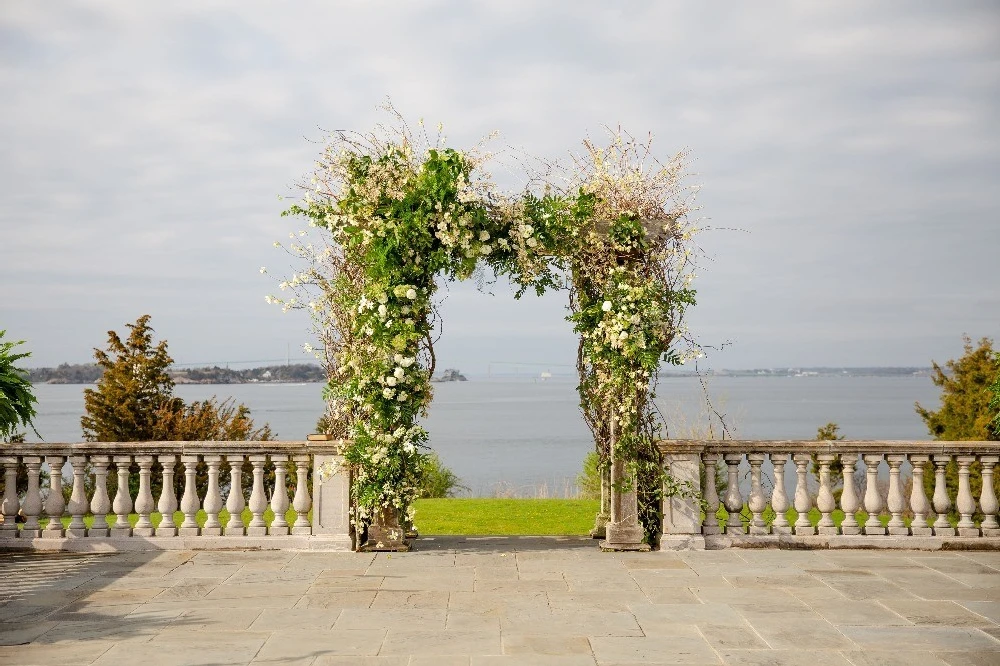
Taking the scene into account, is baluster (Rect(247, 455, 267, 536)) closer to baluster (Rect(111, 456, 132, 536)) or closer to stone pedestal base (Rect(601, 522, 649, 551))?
baluster (Rect(111, 456, 132, 536))

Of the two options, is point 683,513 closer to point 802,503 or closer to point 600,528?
point 600,528

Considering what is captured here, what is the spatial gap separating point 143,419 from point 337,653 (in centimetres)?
996

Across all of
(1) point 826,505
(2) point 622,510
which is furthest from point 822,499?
(2) point 622,510

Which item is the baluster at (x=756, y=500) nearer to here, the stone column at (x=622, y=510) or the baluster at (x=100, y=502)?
the stone column at (x=622, y=510)

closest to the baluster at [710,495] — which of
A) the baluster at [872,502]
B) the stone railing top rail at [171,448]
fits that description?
the baluster at [872,502]

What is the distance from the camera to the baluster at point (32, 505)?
8156mm

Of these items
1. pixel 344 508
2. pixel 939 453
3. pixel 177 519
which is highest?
pixel 939 453

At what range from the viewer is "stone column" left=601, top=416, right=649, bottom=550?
26.5ft

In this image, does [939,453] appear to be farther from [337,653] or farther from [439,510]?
[439,510]

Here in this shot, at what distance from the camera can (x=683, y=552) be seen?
8.02m

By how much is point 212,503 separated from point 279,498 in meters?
0.60

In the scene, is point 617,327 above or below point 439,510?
above

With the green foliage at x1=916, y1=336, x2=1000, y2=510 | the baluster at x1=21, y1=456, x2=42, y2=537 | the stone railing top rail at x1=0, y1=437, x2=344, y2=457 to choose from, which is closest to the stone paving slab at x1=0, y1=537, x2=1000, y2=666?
the baluster at x1=21, y1=456, x2=42, y2=537

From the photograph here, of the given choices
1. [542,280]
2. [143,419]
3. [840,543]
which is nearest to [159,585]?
[542,280]
